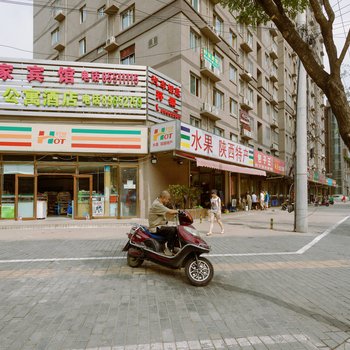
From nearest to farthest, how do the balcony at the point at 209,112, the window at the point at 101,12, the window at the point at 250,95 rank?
the balcony at the point at 209,112 → the window at the point at 101,12 → the window at the point at 250,95

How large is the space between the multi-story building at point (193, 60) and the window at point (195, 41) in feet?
0.22

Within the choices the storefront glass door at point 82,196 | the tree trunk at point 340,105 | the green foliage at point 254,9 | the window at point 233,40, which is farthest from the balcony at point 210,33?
the tree trunk at point 340,105

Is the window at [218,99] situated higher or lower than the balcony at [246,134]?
higher

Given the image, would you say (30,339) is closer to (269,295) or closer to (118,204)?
(269,295)

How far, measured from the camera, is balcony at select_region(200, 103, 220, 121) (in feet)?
63.6

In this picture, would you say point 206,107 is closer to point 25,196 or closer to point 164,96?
point 164,96

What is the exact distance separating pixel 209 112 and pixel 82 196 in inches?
397

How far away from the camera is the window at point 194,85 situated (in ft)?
61.9

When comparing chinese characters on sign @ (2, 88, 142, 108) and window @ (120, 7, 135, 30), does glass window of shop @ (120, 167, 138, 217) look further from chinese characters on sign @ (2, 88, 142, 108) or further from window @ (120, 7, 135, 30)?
window @ (120, 7, 135, 30)

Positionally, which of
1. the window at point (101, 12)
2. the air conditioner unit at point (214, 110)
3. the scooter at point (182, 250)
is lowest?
the scooter at point (182, 250)

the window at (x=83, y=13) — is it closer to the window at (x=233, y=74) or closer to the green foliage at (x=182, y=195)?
the window at (x=233, y=74)

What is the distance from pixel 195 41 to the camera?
1912 centimetres

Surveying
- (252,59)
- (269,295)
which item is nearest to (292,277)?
(269,295)

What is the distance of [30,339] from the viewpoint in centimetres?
320
